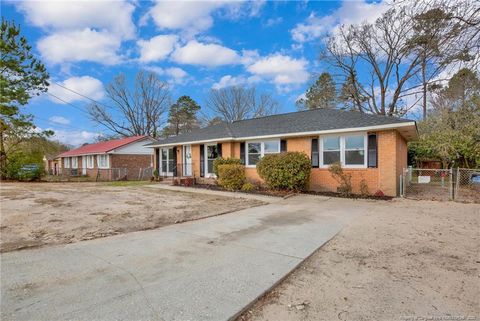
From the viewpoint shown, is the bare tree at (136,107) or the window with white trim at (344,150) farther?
the bare tree at (136,107)

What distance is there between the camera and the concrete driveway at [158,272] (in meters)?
→ 2.56

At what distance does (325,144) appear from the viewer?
38.5 feet

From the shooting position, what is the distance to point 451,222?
6277 millimetres

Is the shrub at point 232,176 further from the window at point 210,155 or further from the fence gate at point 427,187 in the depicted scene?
the fence gate at point 427,187

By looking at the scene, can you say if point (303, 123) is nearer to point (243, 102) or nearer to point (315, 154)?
point (315, 154)

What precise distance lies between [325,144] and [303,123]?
1.94 m

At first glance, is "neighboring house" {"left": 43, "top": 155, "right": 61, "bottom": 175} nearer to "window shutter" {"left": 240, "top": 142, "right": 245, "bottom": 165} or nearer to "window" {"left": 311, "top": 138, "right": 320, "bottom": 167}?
"window shutter" {"left": 240, "top": 142, "right": 245, "bottom": 165}

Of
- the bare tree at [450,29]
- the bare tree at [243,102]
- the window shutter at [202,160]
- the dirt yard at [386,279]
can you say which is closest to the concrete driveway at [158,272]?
the dirt yard at [386,279]

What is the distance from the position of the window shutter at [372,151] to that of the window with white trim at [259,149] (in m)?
4.24

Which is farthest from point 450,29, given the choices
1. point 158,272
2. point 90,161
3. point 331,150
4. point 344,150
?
point 90,161

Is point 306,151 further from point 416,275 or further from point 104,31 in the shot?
point 104,31

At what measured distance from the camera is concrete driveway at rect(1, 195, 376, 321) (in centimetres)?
256

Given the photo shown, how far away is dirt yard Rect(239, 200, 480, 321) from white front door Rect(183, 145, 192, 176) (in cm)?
1321

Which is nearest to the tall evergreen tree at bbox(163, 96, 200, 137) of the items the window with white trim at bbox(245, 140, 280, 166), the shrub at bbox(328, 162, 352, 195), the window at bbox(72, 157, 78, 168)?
the window at bbox(72, 157, 78, 168)
